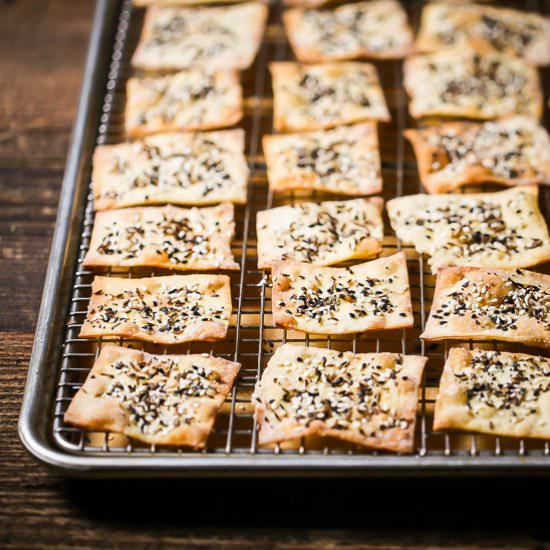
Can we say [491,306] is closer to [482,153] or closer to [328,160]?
[482,153]

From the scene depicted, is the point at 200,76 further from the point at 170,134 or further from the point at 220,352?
the point at 220,352

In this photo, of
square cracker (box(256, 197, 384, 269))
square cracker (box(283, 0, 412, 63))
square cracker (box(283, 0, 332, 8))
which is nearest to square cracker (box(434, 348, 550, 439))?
square cracker (box(256, 197, 384, 269))

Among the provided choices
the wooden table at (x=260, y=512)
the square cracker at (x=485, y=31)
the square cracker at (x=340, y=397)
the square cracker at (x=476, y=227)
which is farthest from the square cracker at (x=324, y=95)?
the wooden table at (x=260, y=512)

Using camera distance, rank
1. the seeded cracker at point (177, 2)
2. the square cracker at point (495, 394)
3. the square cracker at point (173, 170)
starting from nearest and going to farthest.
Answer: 1. the square cracker at point (495, 394)
2. the square cracker at point (173, 170)
3. the seeded cracker at point (177, 2)

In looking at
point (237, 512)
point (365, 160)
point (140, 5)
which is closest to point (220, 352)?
point (237, 512)

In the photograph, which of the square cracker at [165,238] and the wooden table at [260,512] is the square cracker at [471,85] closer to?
the square cracker at [165,238]

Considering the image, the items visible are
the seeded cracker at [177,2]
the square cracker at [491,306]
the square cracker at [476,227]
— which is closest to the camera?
the square cracker at [491,306]
